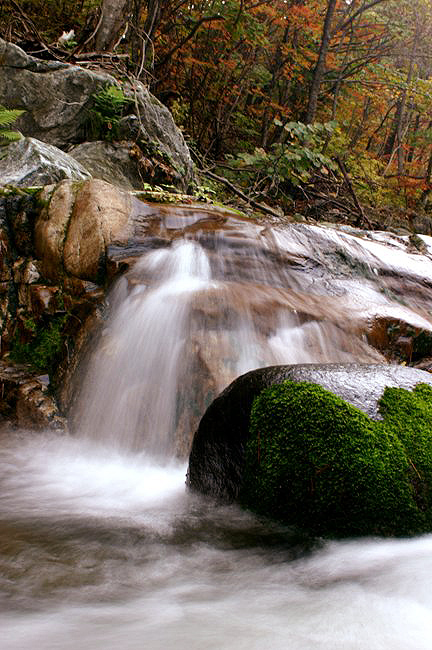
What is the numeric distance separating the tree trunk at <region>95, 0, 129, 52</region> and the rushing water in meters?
6.37

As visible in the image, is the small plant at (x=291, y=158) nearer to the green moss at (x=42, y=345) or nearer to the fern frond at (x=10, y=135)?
the fern frond at (x=10, y=135)

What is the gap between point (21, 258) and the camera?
457 cm

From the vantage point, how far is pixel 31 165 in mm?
5145

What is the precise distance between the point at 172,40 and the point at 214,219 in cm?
840

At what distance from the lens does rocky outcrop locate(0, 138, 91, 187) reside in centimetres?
500

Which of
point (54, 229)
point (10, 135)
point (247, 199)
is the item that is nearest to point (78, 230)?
point (54, 229)

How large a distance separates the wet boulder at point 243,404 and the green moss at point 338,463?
0.07m

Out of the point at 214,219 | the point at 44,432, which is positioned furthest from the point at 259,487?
the point at 214,219

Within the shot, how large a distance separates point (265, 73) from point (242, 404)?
1230 cm

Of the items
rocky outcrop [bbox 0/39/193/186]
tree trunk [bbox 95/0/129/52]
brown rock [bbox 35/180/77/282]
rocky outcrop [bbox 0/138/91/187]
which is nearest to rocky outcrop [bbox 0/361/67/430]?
brown rock [bbox 35/180/77/282]

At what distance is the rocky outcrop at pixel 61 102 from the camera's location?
711 centimetres

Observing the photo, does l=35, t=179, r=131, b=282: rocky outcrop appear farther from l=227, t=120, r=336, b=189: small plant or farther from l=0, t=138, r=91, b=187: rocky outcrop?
l=227, t=120, r=336, b=189: small plant

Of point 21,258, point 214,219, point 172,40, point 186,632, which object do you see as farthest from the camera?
point 172,40

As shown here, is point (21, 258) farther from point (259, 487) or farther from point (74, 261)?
point (259, 487)
